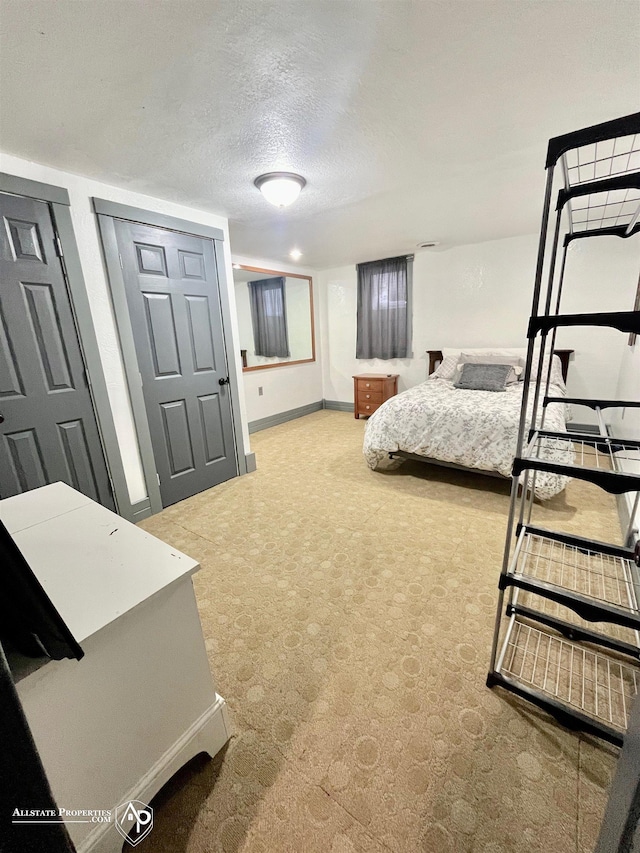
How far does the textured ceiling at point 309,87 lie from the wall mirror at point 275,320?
117 inches

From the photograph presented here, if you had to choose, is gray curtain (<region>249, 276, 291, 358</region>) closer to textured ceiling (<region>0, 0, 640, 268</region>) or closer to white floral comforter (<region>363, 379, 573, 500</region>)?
white floral comforter (<region>363, 379, 573, 500</region>)

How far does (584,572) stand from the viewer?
5.82 ft

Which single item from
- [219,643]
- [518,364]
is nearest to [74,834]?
[219,643]

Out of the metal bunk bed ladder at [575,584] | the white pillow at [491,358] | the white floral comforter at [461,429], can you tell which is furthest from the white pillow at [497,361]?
the metal bunk bed ladder at [575,584]

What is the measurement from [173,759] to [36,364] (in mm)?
1984

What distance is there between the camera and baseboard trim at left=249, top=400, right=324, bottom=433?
459cm

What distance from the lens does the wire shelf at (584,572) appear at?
5.30ft

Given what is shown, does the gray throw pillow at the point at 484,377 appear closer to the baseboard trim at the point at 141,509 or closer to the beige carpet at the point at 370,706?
the beige carpet at the point at 370,706

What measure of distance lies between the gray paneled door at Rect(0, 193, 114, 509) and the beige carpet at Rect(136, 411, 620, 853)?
2.59 feet

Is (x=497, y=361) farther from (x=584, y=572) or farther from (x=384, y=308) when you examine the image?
(x=584, y=572)

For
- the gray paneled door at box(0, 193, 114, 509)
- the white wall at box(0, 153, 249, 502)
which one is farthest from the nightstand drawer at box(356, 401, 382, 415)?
the gray paneled door at box(0, 193, 114, 509)

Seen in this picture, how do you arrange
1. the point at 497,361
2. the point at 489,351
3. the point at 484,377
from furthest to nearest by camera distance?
the point at 489,351, the point at 497,361, the point at 484,377

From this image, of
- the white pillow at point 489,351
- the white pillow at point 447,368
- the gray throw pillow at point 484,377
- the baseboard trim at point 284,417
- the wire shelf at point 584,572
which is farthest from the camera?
the baseboard trim at point 284,417

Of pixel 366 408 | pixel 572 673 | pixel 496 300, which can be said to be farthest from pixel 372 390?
pixel 572 673
